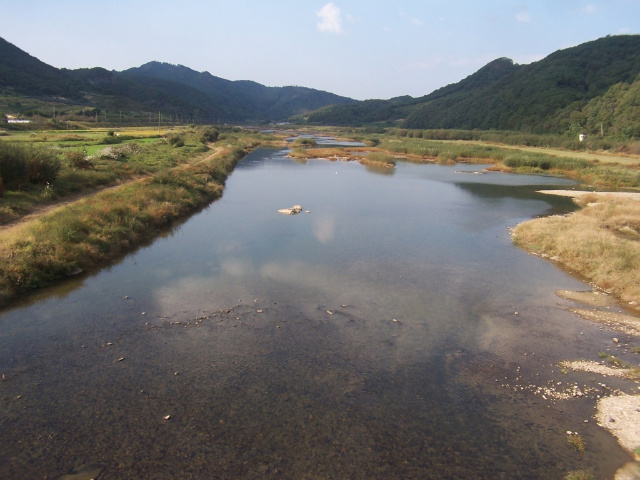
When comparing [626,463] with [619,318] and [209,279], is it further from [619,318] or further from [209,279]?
[209,279]

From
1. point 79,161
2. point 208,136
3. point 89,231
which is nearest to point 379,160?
point 208,136

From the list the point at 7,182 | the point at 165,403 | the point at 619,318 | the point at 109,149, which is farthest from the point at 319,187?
the point at 165,403

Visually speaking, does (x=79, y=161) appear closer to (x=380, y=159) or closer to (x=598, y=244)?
(x=598, y=244)

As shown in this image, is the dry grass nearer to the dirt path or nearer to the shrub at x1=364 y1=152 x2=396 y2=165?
the dirt path

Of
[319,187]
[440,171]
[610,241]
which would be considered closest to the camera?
[610,241]

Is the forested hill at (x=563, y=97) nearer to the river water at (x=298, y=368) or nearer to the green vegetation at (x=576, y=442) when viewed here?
the river water at (x=298, y=368)

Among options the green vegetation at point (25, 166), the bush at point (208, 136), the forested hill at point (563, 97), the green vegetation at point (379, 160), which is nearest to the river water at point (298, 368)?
the green vegetation at point (25, 166)
